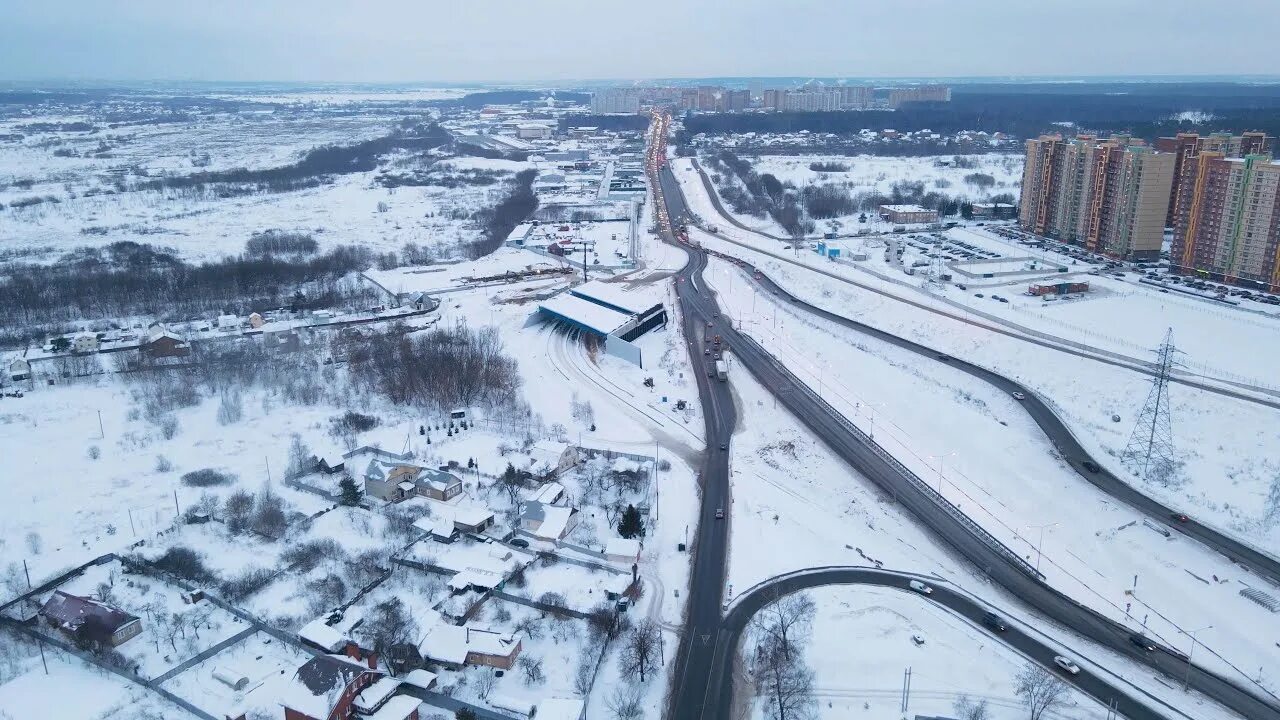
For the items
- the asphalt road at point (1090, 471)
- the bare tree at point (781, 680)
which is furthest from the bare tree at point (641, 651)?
the asphalt road at point (1090, 471)

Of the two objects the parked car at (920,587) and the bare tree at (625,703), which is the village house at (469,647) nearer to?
the bare tree at (625,703)

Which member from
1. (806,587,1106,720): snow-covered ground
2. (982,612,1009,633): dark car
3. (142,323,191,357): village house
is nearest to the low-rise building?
(806,587,1106,720): snow-covered ground

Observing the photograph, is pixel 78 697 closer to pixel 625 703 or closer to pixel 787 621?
pixel 625 703

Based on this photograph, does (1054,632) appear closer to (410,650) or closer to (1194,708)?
(1194,708)

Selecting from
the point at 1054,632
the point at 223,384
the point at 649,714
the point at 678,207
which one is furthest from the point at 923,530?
the point at 678,207

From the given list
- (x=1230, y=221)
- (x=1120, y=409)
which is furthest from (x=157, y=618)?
(x=1230, y=221)

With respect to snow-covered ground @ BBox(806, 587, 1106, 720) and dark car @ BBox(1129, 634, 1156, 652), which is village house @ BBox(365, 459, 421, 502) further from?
dark car @ BBox(1129, 634, 1156, 652)
